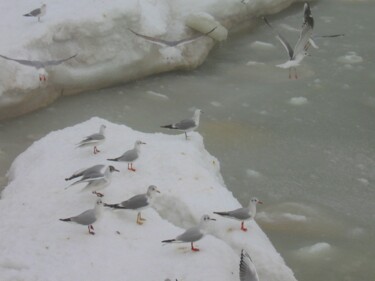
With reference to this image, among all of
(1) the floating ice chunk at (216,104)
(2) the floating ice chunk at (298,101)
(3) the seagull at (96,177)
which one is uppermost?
(3) the seagull at (96,177)

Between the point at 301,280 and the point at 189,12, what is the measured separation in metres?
7.14

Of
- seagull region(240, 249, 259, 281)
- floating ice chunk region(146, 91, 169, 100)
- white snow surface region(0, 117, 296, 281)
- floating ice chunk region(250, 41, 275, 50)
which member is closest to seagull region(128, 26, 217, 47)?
floating ice chunk region(146, 91, 169, 100)

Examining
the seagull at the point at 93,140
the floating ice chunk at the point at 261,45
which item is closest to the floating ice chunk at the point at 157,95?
the floating ice chunk at the point at 261,45

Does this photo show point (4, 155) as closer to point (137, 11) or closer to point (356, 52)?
point (137, 11)

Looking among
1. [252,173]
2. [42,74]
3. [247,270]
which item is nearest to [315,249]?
[252,173]

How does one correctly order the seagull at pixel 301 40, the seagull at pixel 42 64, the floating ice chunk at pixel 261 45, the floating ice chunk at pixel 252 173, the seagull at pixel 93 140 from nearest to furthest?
1. the seagull at pixel 93 140
2. the floating ice chunk at pixel 252 173
3. the seagull at pixel 301 40
4. the seagull at pixel 42 64
5. the floating ice chunk at pixel 261 45

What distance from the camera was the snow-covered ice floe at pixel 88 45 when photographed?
31.8 ft

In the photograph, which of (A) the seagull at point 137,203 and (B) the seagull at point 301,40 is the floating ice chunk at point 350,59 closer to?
(B) the seagull at point 301,40

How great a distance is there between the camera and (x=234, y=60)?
12.2 metres

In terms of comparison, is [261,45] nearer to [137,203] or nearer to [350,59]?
[350,59]

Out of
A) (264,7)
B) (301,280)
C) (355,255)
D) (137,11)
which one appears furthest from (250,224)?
(264,7)

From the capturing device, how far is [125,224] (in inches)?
223

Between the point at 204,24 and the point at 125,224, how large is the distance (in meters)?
6.83

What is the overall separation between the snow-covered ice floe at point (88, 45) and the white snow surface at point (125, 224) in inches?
102
